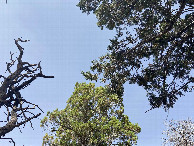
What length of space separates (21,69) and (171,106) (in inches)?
352

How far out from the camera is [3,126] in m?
4.38

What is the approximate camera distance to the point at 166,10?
11953 mm

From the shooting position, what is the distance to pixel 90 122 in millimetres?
15883

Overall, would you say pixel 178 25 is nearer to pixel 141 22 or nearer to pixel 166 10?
pixel 166 10

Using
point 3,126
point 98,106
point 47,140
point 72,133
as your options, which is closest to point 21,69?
point 3,126

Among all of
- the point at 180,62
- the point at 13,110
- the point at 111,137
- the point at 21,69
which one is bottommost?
the point at 13,110

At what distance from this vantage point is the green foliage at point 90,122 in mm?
15852

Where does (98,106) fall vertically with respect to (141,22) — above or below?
below

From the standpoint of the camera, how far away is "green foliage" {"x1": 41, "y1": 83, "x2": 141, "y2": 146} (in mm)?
15852

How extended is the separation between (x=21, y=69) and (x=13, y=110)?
134 centimetres

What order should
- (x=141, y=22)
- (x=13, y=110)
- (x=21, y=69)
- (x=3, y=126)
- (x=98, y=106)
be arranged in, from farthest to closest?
(x=98, y=106)
(x=141, y=22)
(x=21, y=69)
(x=13, y=110)
(x=3, y=126)

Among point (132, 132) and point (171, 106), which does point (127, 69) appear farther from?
point (132, 132)

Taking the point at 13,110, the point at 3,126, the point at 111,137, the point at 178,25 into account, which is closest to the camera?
the point at 3,126

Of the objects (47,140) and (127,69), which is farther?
(47,140)
